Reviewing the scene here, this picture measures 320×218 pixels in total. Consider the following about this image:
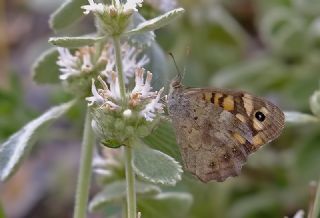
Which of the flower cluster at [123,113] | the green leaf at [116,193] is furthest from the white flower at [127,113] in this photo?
the green leaf at [116,193]

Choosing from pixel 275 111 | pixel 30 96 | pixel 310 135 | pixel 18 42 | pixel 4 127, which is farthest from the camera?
pixel 18 42

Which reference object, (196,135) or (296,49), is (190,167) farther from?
(296,49)

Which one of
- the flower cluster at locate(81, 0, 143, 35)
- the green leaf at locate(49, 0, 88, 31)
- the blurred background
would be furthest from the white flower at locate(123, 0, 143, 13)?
the blurred background

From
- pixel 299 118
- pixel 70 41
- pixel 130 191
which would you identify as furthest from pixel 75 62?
pixel 299 118

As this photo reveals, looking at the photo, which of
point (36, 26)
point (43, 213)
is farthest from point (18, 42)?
point (43, 213)

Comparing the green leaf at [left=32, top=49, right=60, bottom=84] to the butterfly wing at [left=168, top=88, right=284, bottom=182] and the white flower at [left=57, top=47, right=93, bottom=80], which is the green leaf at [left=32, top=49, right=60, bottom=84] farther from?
the butterfly wing at [left=168, top=88, right=284, bottom=182]

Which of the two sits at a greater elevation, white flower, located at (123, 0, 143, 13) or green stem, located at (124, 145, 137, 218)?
white flower, located at (123, 0, 143, 13)

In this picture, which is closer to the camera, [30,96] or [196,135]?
[196,135]
